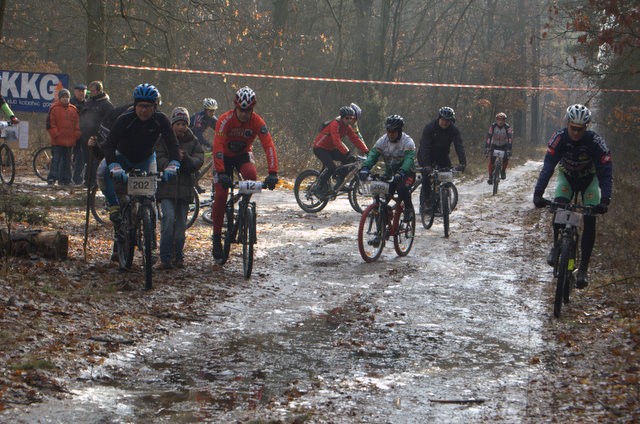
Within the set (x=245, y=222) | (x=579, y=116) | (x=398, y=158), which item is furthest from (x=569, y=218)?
(x=398, y=158)

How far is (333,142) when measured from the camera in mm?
17125

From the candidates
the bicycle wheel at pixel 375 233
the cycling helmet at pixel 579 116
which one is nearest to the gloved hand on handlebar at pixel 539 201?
the cycling helmet at pixel 579 116

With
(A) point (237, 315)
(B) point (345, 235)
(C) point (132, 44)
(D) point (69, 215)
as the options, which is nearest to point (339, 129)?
(B) point (345, 235)

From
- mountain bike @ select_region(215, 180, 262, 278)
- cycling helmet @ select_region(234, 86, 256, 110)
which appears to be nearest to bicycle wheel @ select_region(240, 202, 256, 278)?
mountain bike @ select_region(215, 180, 262, 278)

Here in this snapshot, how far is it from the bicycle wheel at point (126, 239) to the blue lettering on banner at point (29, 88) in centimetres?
905

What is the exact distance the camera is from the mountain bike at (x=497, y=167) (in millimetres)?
22719

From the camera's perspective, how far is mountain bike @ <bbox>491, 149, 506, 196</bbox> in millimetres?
22719

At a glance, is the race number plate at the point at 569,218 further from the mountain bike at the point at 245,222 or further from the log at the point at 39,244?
the log at the point at 39,244

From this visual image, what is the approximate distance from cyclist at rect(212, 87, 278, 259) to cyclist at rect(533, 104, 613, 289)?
122 inches

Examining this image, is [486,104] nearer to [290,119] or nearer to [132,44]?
[290,119]

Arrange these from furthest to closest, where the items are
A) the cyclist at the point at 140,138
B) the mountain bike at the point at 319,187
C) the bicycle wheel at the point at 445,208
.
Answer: the mountain bike at the point at 319,187, the bicycle wheel at the point at 445,208, the cyclist at the point at 140,138

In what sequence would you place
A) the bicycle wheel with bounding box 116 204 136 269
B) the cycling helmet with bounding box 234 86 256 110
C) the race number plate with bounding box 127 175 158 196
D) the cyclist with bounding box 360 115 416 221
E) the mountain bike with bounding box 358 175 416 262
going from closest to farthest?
the race number plate with bounding box 127 175 158 196, the bicycle wheel with bounding box 116 204 136 269, the cycling helmet with bounding box 234 86 256 110, the mountain bike with bounding box 358 175 416 262, the cyclist with bounding box 360 115 416 221

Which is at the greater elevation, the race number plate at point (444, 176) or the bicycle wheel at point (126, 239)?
the race number plate at point (444, 176)

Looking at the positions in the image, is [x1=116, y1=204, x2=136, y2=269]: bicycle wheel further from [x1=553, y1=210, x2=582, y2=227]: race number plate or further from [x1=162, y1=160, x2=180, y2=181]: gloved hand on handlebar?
[x1=553, y1=210, x2=582, y2=227]: race number plate
